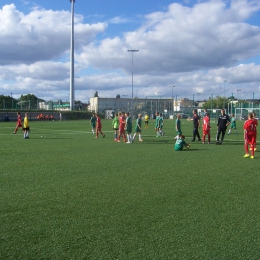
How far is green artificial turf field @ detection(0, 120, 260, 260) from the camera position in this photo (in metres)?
4.88

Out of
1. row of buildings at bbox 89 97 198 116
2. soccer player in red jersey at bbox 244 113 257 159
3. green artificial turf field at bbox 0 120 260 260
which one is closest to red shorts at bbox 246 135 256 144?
soccer player in red jersey at bbox 244 113 257 159

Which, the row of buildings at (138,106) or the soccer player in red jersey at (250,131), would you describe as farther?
the row of buildings at (138,106)

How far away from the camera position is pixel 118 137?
2283 cm

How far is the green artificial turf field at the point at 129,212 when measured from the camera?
16.0 feet

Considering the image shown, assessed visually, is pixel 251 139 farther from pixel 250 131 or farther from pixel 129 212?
pixel 129 212

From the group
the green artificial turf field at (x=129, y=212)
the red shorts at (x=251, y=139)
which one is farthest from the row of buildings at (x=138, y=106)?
the green artificial turf field at (x=129, y=212)

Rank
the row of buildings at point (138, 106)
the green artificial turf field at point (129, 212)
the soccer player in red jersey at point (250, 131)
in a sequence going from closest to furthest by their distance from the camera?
1. the green artificial turf field at point (129, 212)
2. the soccer player in red jersey at point (250, 131)
3. the row of buildings at point (138, 106)

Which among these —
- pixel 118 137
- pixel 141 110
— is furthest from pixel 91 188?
pixel 141 110

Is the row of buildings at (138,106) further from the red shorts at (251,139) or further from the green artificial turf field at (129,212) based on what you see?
the green artificial turf field at (129,212)

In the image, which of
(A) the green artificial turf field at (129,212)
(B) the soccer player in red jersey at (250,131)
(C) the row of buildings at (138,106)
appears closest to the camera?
(A) the green artificial turf field at (129,212)

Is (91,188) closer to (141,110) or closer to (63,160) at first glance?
(63,160)

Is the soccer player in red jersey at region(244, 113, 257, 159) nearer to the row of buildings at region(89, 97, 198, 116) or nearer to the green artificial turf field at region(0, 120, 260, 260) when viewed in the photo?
the green artificial turf field at region(0, 120, 260, 260)

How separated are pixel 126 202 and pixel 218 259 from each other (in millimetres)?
Answer: 2876

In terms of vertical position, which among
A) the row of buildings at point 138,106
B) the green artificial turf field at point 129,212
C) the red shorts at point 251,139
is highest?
the row of buildings at point 138,106
